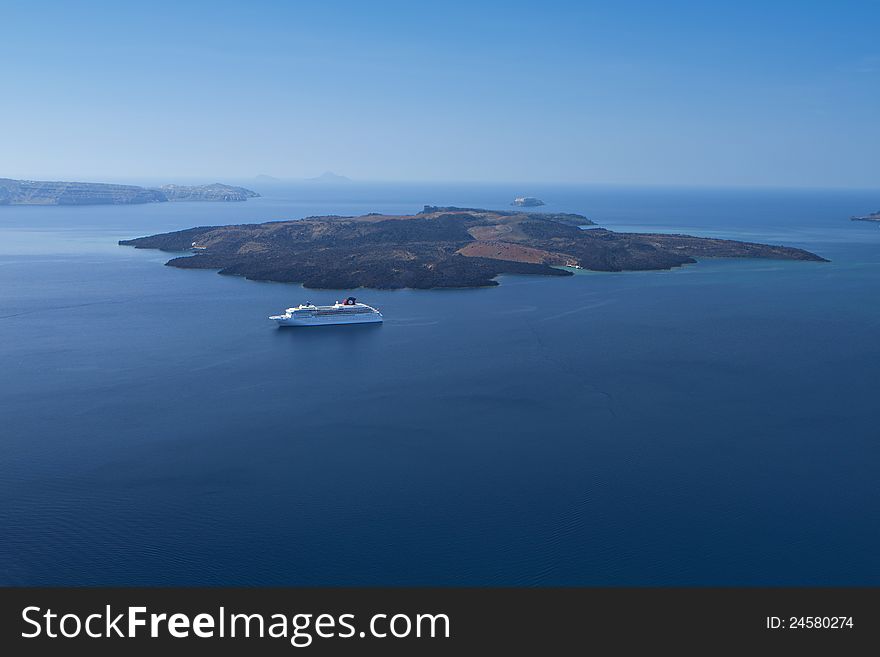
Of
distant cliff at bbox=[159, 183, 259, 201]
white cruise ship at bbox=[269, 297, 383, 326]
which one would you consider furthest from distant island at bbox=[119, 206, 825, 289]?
distant cliff at bbox=[159, 183, 259, 201]

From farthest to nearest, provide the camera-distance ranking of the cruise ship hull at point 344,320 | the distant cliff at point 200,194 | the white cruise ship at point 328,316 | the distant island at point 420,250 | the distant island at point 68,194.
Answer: the distant cliff at point 200,194
the distant island at point 68,194
the distant island at point 420,250
the cruise ship hull at point 344,320
the white cruise ship at point 328,316

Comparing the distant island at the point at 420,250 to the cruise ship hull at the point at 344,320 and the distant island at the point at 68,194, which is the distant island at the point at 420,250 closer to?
the cruise ship hull at the point at 344,320

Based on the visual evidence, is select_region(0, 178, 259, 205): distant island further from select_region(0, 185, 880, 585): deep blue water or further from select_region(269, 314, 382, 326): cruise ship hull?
select_region(269, 314, 382, 326): cruise ship hull

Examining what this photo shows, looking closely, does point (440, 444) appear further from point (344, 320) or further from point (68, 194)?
point (68, 194)

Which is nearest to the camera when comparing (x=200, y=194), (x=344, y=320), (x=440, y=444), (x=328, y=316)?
(x=440, y=444)

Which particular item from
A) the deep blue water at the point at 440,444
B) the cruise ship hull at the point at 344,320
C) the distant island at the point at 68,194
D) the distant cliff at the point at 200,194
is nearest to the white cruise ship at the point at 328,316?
the cruise ship hull at the point at 344,320

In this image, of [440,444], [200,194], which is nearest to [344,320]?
[440,444]
